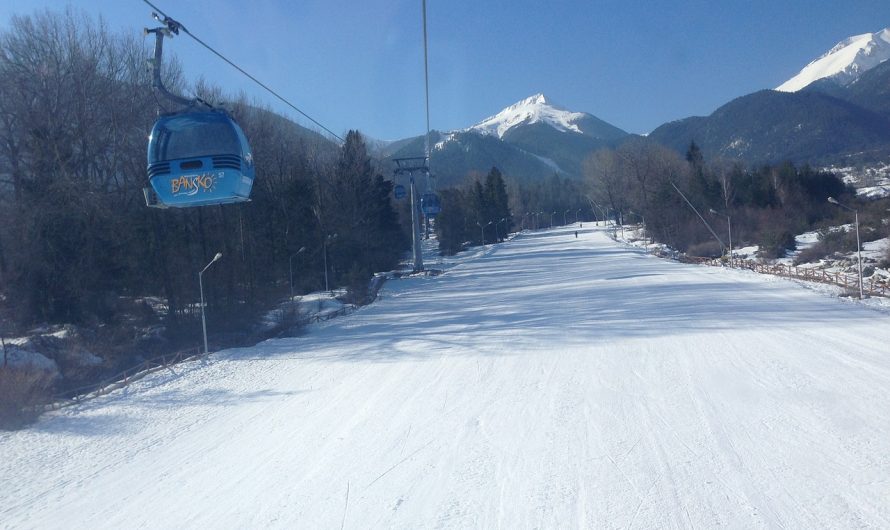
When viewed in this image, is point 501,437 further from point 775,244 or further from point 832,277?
point 775,244

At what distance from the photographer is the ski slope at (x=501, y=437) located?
258 inches

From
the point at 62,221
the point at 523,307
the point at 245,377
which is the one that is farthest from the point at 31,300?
the point at 523,307

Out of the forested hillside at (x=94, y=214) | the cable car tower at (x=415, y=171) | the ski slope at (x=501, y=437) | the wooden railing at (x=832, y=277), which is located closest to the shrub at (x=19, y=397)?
the ski slope at (x=501, y=437)

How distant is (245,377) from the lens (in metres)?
16.6

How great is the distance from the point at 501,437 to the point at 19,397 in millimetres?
10678

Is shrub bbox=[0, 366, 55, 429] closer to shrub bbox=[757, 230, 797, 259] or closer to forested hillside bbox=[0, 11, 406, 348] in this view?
forested hillside bbox=[0, 11, 406, 348]

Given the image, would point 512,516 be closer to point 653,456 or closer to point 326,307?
point 653,456

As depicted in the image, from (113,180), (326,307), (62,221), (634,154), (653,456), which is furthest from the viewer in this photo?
(634,154)

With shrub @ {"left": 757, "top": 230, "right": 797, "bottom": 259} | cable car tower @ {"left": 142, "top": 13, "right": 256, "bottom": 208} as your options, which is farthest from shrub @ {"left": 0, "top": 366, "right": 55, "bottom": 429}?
shrub @ {"left": 757, "top": 230, "right": 797, "bottom": 259}

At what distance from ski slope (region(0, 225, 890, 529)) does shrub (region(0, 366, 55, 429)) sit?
59 centimetres

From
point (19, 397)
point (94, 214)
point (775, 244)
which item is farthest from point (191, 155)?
point (775, 244)

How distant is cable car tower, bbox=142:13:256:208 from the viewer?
40.2 ft

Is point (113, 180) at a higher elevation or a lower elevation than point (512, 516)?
higher

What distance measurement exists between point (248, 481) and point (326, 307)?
3141cm
